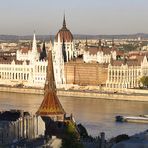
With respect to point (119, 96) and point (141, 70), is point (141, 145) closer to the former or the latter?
point (119, 96)

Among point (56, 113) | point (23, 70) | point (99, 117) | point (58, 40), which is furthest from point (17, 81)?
point (56, 113)

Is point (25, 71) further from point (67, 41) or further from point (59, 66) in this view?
point (67, 41)

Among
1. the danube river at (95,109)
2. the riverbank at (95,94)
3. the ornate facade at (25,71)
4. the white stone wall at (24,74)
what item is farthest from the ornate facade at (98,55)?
the danube river at (95,109)

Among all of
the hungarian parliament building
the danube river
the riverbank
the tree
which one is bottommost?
the danube river

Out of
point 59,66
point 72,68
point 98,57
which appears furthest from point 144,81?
point 98,57

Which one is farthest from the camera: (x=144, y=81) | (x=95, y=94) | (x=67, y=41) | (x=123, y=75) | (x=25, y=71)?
(x=67, y=41)

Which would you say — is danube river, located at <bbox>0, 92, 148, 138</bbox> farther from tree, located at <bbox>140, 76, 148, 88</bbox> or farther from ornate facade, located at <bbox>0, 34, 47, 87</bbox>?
tree, located at <bbox>140, 76, 148, 88</bbox>

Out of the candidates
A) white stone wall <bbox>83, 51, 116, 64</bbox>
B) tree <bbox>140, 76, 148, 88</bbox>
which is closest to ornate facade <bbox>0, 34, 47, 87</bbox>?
white stone wall <bbox>83, 51, 116, 64</bbox>
